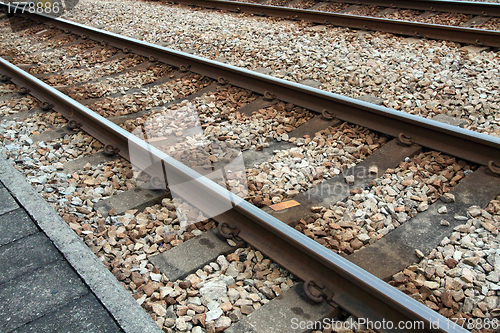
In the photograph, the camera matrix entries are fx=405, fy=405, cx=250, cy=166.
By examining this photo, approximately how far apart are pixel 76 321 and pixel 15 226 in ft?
3.83

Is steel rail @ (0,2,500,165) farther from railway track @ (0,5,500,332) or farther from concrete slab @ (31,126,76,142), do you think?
concrete slab @ (31,126,76,142)

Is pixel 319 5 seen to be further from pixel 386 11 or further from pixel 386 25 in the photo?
pixel 386 25

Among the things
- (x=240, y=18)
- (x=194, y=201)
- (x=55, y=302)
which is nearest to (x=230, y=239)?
(x=194, y=201)

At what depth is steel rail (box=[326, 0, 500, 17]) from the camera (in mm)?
7758

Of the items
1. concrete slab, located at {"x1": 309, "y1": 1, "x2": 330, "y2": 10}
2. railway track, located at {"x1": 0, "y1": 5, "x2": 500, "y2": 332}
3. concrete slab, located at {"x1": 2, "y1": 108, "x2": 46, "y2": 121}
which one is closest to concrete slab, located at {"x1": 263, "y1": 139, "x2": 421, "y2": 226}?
railway track, located at {"x1": 0, "y1": 5, "x2": 500, "y2": 332}

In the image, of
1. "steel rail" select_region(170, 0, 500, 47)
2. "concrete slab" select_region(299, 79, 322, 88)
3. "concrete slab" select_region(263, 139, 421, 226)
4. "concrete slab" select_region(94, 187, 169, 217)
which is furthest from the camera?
"steel rail" select_region(170, 0, 500, 47)

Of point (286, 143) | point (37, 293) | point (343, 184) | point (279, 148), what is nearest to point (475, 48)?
point (286, 143)

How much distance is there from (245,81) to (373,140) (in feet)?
7.04

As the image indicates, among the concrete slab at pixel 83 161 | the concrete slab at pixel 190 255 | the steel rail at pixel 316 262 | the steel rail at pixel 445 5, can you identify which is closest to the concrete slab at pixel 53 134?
the concrete slab at pixel 83 161

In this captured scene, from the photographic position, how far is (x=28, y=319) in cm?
231

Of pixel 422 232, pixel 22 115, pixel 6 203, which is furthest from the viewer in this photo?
pixel 22 115

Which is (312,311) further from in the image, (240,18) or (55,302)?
(240,18)

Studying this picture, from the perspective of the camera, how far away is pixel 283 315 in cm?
236

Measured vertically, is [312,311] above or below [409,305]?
below
